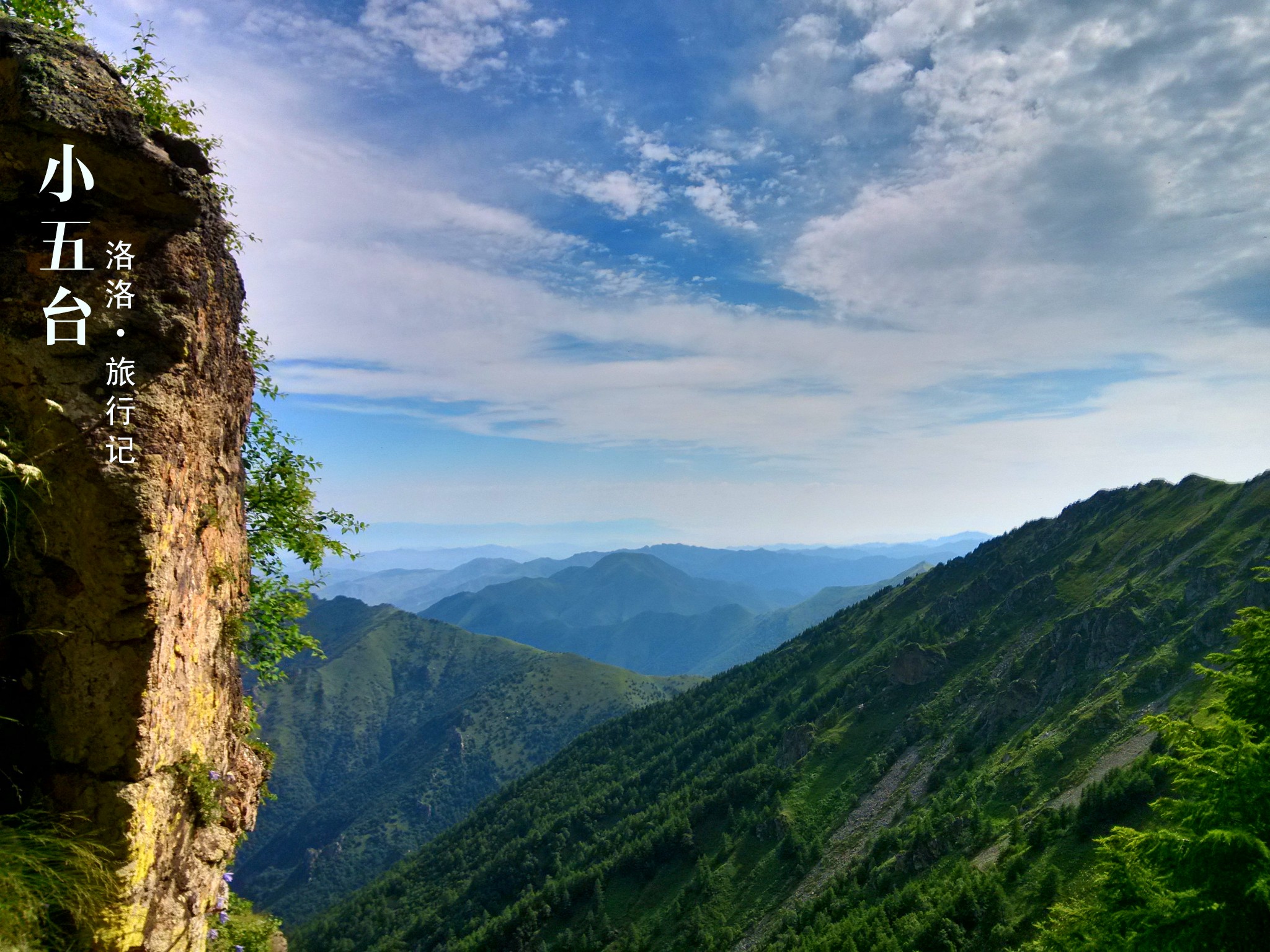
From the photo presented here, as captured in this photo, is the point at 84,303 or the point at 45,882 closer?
the point at 45,882

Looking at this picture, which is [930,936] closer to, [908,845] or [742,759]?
[908,845]

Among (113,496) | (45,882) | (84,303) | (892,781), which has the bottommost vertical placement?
(892,781)

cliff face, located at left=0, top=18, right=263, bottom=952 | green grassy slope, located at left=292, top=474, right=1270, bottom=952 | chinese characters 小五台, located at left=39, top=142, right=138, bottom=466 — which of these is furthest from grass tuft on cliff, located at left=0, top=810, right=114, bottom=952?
green grassy slope, located at left=292, top=474, right=1270, bottom=952

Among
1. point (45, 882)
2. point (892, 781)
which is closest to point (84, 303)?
point (45, 882)

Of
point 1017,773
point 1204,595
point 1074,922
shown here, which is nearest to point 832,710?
point 1017,773

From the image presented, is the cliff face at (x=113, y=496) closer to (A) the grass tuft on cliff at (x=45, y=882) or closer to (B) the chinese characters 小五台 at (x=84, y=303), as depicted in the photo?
(B) the chinese characters 小五台 at (x=84, y=303)

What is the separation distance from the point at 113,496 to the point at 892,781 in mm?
116994

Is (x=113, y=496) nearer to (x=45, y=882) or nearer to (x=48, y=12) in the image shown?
(x=45, y=882)

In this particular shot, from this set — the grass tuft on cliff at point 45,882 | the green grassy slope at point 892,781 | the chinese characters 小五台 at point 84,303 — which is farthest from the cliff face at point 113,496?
the green grassy slope at point 892,781

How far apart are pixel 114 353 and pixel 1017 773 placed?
308 ft

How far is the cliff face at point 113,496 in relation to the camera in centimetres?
908

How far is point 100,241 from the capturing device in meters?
10.6

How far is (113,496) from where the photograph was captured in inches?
365

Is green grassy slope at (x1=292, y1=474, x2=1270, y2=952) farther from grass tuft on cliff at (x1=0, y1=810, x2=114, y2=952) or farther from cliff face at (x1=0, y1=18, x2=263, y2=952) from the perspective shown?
grass tuft on cliff at (x1=0, y1=810, x2=114, y2=952)
